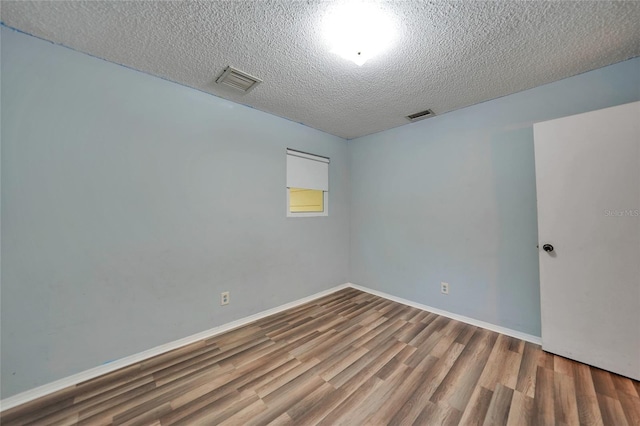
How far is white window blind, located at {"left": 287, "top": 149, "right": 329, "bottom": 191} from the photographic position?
313 cm

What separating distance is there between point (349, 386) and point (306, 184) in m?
2.38

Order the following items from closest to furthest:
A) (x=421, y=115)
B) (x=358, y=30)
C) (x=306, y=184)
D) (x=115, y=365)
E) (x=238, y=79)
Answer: (x=358, y=30)
(x=115, y=365)
(x=238, y=79)
(x=421, y=115)
(x=306, y=184)

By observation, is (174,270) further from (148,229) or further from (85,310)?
(85,310)

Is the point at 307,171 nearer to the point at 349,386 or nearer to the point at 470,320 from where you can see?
the point at 349,386

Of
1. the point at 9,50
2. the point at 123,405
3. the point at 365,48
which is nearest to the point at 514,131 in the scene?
the point at 365,48

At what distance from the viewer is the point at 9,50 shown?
1.52m

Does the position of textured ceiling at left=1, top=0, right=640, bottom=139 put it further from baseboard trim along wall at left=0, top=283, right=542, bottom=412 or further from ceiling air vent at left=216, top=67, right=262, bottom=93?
baseboard trim along wall at left=0, top=283, right=542, bottom=412

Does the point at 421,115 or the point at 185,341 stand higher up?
the point at 421,115

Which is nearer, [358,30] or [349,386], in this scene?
[358,30]

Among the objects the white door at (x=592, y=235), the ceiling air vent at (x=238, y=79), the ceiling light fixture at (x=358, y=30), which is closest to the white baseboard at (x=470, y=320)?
the white door at (x=592, y=235)

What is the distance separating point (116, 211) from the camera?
1.88 m

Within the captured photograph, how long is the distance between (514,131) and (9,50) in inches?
165

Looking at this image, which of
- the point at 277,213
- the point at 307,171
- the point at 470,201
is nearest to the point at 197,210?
the point at 277,213

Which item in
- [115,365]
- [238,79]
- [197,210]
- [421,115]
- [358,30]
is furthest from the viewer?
[421,115]
